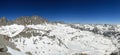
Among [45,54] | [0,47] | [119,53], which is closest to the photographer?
[0,47]

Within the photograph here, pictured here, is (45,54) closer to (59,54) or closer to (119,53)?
(59,54)

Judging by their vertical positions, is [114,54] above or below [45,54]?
above

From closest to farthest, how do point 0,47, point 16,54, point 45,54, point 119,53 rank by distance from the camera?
point 0,47 < point 119,53 < point 16,54 < point 45,54

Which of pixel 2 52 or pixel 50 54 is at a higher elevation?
pixel 2 52

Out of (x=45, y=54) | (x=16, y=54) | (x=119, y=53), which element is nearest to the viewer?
(x=119, y=53)

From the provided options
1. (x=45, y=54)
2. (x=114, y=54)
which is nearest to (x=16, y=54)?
(x=114, y=54)

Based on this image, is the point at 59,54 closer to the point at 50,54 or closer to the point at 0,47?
the point at 50,54

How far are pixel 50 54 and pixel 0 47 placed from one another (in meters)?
142

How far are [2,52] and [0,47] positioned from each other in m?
1.99

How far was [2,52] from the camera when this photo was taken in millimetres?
50969

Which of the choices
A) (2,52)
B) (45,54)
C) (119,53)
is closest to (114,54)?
(119,53)

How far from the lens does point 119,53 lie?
52.8 m

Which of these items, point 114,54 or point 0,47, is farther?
point 114,54

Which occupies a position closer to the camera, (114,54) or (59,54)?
(114,54)
